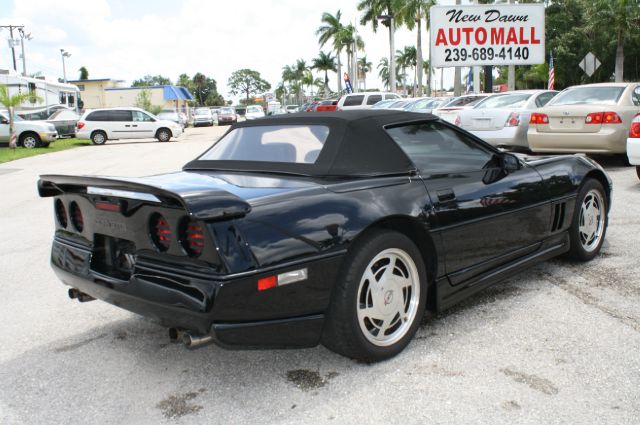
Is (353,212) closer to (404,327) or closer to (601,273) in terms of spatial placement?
(404,327)

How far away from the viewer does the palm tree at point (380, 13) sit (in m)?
53.0

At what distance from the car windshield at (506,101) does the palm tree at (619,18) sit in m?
28.4

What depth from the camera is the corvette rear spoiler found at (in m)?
2.64

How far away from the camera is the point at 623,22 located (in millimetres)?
37906

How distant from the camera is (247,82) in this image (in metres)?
176

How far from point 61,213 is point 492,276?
107 inches

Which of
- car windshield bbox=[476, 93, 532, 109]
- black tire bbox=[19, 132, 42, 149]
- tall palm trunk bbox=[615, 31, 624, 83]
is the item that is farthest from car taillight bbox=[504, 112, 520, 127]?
tall palm trunk bbox=[615, 31, 624, 83]

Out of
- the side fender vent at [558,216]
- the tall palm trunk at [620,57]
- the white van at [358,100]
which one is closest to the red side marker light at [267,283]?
the side fender vent at [558,216]

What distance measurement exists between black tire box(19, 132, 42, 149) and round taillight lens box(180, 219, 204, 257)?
23685 millimetres

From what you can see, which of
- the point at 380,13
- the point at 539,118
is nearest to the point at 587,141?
the point at 539,118

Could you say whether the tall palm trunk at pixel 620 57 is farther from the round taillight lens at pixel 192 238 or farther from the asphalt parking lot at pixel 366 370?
the round taillight lens at pixel 192 238

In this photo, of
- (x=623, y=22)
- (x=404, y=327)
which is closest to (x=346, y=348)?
(x=404, y=327)

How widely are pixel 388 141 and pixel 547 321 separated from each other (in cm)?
150

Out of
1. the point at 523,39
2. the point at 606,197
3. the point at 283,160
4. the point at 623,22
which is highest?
the point at 623,22
